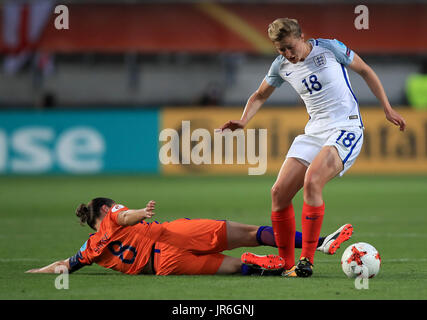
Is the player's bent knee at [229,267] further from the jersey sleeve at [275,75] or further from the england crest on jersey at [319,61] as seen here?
the england crest on jersey at [319,61]

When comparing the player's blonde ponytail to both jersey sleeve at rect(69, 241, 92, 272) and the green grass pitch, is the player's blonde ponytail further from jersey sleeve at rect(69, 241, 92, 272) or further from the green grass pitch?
jersey sleeve at rect(69, 241, 92, 272)

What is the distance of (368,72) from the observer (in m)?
6.65

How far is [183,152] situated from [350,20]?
700 centimetres

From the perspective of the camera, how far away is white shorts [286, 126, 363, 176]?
6.48 m

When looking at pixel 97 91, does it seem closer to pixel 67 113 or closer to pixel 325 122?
pixel 67 113

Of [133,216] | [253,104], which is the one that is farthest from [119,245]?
[253,104]

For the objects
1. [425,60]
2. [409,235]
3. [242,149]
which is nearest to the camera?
[409,235]

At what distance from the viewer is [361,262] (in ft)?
20.8

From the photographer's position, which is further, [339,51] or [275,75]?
[275,75]

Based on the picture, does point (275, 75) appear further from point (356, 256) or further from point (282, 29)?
point (356, 256)

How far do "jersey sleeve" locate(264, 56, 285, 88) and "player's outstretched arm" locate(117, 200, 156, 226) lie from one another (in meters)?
1.67

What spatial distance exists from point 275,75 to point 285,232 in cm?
128

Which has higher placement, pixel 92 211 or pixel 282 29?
pixel 282 29
